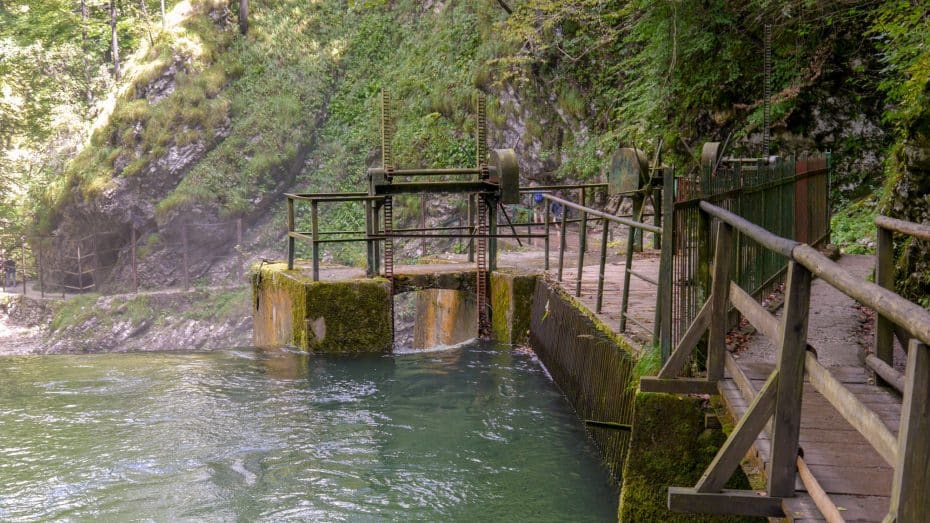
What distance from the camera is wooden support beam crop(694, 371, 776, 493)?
3.29 metres

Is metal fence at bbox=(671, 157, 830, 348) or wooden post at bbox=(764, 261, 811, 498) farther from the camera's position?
metal fence at bbox=(671, 157, 830, 348)

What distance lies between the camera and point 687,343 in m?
4.72

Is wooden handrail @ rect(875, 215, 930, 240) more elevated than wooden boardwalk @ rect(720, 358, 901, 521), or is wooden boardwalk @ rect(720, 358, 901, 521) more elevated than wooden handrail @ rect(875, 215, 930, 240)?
wooden handrail @ rect(875, 215, 930, 240)

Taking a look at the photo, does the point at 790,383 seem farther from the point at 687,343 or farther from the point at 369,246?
the point at 369,246

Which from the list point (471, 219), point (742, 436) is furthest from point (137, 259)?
point (742, 436)

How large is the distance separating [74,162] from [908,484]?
105ft

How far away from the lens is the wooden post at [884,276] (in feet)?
14.9

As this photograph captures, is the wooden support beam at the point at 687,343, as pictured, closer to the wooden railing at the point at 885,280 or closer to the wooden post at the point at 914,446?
the wooden railing at the point at 885,280

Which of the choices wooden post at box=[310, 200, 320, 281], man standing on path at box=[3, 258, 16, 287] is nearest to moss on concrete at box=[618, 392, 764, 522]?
wooden post at box=[310, 200, 320, 281]

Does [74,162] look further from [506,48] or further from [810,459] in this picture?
[810,459]

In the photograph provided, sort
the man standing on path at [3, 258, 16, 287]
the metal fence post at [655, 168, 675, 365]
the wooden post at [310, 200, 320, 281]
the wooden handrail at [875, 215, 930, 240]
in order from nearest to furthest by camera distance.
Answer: the wooden handrail at [875, 215, 930, 240] → the metal fence post at [655, 168, 675, 365] → the wooden post at [310, 200, 320, 281] → the man standing on path at [3, 258, 16, 287]

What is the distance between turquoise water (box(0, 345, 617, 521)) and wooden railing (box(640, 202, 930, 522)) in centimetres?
277

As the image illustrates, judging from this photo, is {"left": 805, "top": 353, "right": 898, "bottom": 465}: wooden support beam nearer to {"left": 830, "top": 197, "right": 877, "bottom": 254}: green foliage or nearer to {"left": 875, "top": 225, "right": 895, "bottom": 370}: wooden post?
{"left": 875, "top": 225, "right": 895, "bottom": 370}: wooden post

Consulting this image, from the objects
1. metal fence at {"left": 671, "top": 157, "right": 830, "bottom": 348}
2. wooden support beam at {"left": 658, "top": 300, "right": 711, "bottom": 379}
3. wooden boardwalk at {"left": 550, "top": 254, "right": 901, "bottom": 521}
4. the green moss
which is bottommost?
the green moss
